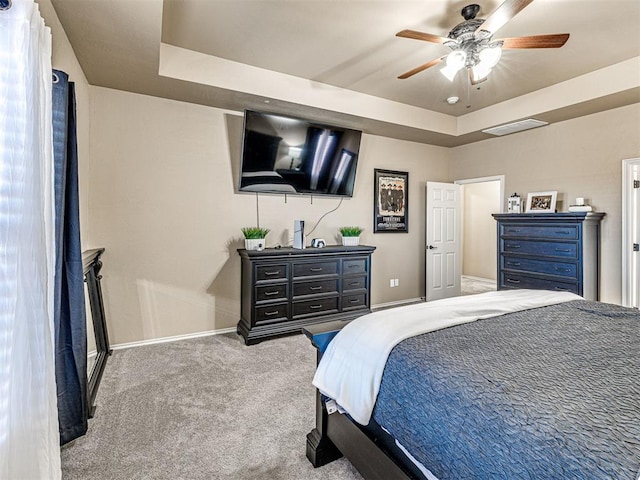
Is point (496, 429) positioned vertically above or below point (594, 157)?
below

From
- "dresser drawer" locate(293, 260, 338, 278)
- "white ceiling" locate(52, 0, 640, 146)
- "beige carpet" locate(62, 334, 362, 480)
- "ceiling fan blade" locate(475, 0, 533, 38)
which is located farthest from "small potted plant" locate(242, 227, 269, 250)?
"ceiling fan blade" locate(475, 0, 533, 38)

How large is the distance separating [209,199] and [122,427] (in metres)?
2.33

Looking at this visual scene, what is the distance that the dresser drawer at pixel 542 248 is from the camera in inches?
145

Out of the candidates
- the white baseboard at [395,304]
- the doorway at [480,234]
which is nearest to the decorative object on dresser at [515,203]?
the white baseboard at [395,304]

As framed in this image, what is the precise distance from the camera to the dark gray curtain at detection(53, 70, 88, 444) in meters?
1.82

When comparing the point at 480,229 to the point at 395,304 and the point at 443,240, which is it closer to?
the point at 443,240

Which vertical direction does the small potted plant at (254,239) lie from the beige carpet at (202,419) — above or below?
above

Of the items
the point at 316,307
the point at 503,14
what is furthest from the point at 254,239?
the point at 503,14

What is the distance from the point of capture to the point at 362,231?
4.80 meters

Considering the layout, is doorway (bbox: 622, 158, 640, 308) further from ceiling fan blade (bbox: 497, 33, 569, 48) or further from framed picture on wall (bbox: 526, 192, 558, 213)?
ceiling fan blade (bbox: 497, 33, 569, 48)

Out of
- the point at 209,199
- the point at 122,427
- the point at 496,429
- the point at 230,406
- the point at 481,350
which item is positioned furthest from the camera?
the point at 209,199

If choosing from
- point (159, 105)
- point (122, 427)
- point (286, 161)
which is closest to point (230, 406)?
point (122, 427)

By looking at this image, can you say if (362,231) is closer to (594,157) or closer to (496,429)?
(594,157)

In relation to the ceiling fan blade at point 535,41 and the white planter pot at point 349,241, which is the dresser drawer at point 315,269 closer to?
the white planter pot at point 349,241
